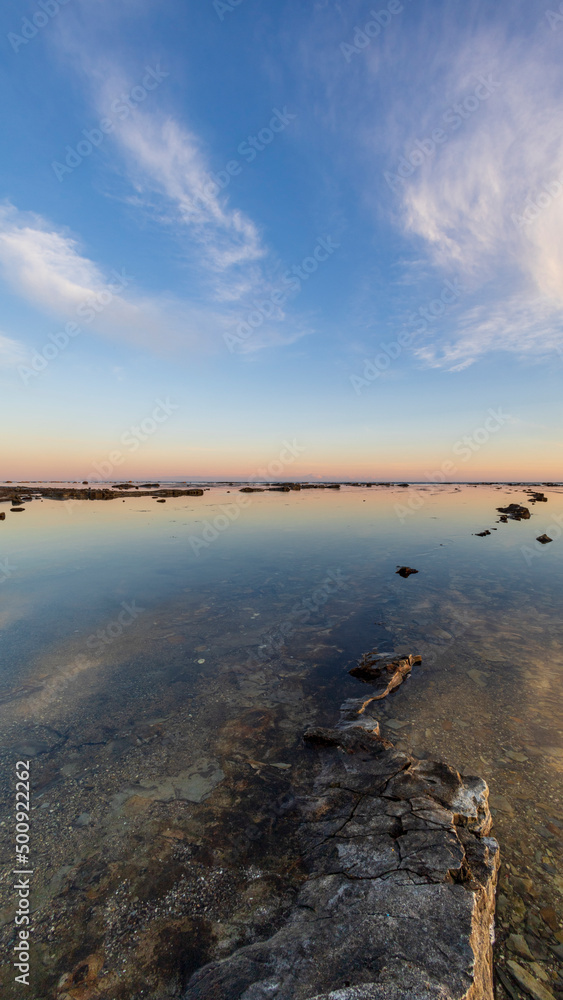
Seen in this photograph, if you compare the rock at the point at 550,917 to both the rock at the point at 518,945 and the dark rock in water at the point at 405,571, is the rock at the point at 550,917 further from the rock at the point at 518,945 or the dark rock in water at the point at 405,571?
the dark rock in water at the point at 405,571

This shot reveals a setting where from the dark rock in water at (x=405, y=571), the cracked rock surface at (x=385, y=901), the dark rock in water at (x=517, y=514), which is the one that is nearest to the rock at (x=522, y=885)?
the cracked rock surface at (x=385, y=901)

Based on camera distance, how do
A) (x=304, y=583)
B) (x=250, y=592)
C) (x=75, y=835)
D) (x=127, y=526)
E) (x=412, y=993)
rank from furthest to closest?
(x=127, y=526) → (x=304, y=583) → (x=250, y=592) → (x=75, y=835) → (x=412, y=993)

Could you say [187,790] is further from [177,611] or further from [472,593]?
[472,593]

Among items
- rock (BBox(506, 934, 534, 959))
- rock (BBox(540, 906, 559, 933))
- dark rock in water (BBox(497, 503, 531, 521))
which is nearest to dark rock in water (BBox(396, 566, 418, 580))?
rock (BBox(540, 906, 559, 933))

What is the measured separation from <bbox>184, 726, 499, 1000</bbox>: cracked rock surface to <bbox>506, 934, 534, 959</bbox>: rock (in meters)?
0.18

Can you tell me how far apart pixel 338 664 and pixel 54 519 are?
32510mm

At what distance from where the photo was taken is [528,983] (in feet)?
9.48

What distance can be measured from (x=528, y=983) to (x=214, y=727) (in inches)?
176

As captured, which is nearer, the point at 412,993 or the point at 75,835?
the point at 412,993

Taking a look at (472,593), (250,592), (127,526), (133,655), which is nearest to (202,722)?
(133,655)

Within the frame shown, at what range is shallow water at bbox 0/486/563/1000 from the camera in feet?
11.0

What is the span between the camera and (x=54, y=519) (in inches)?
1292

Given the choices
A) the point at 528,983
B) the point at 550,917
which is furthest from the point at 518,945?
the point at 550,917

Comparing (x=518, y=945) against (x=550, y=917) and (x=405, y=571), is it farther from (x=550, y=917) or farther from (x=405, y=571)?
(x=405, y=571)
